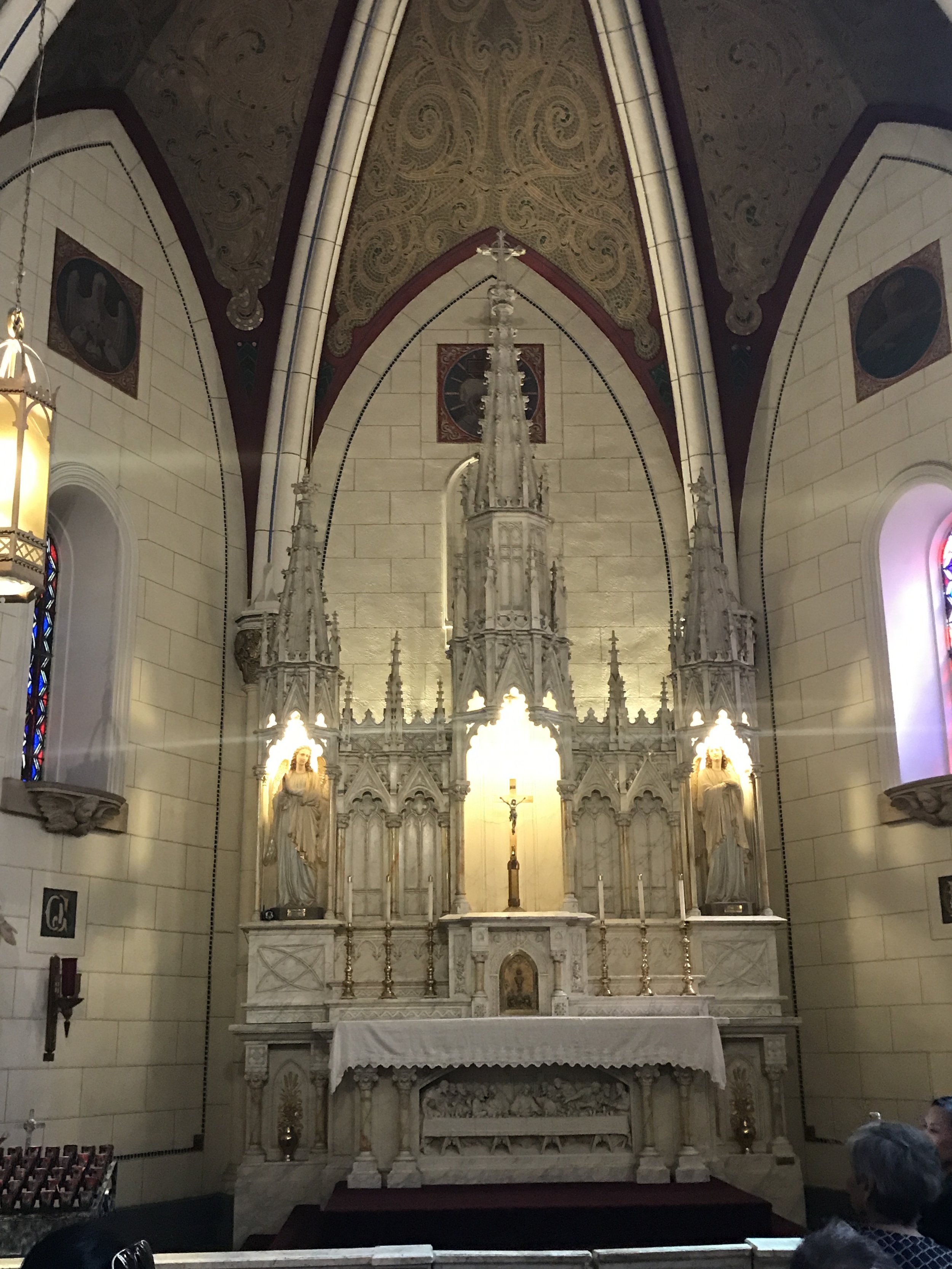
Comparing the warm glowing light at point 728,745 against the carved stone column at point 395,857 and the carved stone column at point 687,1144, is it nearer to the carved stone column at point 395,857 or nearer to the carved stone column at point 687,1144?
the carved stone column at point 395,857

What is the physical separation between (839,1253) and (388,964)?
9.89 metres

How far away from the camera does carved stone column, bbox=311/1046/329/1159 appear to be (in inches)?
460

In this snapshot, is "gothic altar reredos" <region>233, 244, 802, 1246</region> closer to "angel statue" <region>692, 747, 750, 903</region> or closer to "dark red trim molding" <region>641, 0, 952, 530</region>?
"angel statue" <region>692, 747, 750, 903</region>

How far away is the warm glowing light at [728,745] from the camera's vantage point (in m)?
13.2

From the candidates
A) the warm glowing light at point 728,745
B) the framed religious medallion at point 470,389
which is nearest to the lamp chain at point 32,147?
the framed religious medallion at point 470,389

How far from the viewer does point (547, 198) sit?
51.9ft

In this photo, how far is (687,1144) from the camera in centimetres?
1116

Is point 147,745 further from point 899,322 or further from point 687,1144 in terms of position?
point 899,322

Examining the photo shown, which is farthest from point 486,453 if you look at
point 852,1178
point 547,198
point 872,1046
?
point 852,1178

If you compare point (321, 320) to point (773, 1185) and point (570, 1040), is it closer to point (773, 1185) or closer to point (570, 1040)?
point (570, 1040)

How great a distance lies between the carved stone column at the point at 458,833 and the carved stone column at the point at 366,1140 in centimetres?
204

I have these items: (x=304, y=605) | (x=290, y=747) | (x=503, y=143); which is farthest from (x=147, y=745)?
(x=503, y=143)

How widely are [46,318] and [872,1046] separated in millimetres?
9699

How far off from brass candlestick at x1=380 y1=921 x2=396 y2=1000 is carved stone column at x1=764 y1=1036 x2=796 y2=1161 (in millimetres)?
3251
